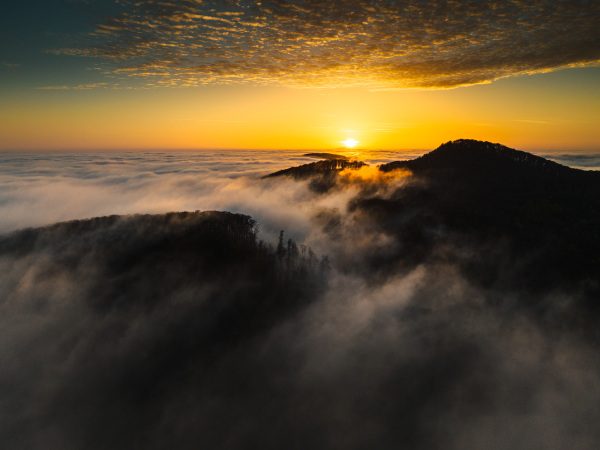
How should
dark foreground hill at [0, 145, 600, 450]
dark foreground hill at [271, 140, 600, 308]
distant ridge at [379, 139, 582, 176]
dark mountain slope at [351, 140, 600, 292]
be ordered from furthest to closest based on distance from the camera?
distant ridge at [379, 139, 582, 176]
dark mountain slope at [351, 140, 600, 292]
dark foreground hill at [271, 140, 600, 308]
dark foreground hill at [0, 145, 600, 450]

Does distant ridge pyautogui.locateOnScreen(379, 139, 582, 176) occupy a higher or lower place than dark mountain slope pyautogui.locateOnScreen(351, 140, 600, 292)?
higher

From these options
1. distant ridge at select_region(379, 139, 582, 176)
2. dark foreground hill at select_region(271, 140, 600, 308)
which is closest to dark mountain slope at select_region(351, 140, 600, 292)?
dark foreground hill at select_region(271, 140, 600, 308)

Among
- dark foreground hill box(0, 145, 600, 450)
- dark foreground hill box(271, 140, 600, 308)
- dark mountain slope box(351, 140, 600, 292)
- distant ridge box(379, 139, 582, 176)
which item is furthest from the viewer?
distant ridge box(379, 139, 582, 176)

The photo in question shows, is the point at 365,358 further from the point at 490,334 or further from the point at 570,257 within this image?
the point at 570,257

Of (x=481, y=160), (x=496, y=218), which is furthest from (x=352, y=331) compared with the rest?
(x=481, y=160)

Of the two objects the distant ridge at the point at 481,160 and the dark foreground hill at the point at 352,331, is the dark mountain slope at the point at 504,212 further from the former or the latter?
the dark foreground hill at the point at 352,331

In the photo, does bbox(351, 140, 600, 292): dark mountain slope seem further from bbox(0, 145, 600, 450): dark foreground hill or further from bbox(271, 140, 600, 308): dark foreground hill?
bbox(0, 145, 600, 450): dark foreground hill

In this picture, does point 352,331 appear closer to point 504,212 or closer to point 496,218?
point 496,218

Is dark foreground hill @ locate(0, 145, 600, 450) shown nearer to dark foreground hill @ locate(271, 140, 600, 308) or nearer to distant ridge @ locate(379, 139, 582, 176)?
dark foreground hill @ locate(271, 140, 600, 308)

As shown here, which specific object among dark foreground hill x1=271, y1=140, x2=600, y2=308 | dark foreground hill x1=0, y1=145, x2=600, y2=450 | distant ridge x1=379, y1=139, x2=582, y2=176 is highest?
distant ridge x1=379, y1=139, x2=582, y2=176

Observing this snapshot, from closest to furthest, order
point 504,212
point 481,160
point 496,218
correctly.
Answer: point 496,218 → point 504,212 → point 481,160

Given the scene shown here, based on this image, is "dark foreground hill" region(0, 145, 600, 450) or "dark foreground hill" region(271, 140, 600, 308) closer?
"dark foreground hill" region(0, 145, 600, 450)

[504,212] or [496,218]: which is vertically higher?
[504,212]
